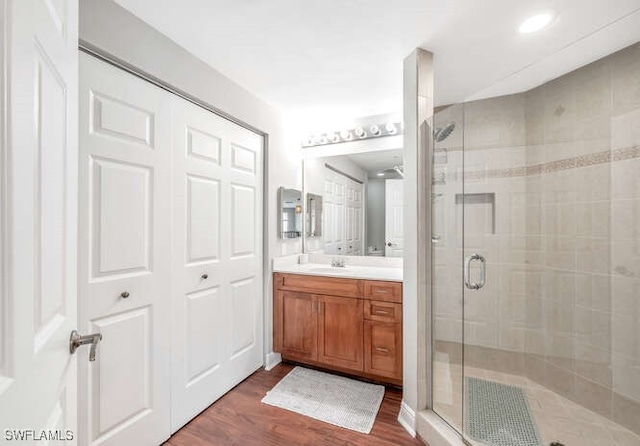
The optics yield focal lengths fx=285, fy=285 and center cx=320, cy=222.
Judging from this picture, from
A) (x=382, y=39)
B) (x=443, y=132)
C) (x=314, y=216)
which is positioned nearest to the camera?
(x=382, y=39)

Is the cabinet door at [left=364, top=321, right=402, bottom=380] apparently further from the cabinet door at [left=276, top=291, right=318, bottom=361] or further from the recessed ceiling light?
the recessed ceiling light

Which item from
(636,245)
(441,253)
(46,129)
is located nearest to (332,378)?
(441,253)

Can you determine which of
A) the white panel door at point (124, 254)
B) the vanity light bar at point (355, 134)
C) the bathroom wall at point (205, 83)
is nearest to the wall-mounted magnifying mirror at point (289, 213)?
the bathroom wall at point (205, 83)

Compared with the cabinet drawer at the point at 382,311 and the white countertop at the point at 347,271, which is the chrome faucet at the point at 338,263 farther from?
the cabinet drawer at the point at 382,311

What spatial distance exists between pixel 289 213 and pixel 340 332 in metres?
1.21

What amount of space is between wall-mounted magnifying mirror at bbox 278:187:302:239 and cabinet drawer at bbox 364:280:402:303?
3.21 ft

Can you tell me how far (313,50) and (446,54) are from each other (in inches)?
34.3

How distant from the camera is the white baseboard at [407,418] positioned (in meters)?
1.74

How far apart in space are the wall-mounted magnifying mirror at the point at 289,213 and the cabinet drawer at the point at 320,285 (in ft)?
1.44

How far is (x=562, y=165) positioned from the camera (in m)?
1.91

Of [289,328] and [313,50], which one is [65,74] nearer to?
[313,50]

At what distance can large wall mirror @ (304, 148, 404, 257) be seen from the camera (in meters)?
2.73

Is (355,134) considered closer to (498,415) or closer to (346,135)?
(346,135)

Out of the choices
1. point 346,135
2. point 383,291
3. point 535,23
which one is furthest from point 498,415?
point 346,135
